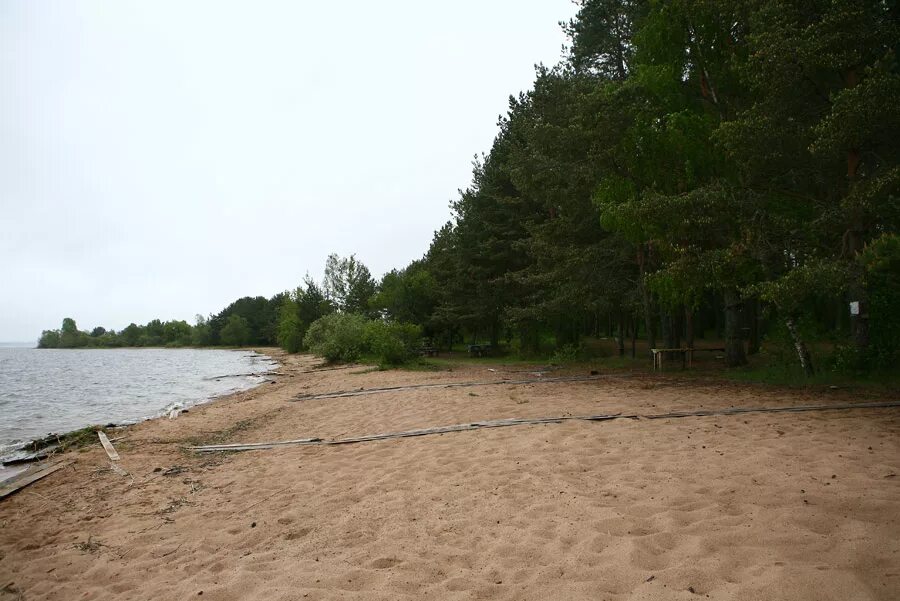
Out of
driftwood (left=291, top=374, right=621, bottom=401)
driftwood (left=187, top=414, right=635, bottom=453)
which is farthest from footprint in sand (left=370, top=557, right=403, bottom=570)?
driftwood (left=291, top=374, right=621, bottom=401)

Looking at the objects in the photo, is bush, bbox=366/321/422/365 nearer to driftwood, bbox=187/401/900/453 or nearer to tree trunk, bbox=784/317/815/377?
driftwood, bbox=187/401/900/453

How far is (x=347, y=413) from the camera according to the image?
10.4 metres

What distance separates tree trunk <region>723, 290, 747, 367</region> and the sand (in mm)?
7433

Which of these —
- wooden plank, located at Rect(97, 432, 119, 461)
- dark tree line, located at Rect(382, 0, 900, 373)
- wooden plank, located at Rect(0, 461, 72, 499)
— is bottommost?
wooden plank, located at Rect(0, 461, 72, 499)

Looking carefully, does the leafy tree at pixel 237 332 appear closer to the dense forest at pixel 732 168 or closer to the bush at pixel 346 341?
the bush at pixel 346 341

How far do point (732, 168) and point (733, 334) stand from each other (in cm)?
501

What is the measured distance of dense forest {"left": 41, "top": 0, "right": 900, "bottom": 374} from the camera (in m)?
9.21

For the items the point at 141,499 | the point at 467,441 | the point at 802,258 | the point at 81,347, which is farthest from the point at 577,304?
the point at 81,347

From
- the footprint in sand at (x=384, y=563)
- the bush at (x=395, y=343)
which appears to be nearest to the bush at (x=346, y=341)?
the bush at (x=395, y=343)

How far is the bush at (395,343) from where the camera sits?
71.9ft

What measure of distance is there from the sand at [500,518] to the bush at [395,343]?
46.2ft

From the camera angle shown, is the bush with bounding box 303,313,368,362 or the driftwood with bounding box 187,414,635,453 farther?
the bush with bounding box 303,313,368,362

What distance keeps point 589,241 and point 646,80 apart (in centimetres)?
727

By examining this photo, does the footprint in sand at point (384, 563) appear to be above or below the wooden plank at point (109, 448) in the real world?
above
